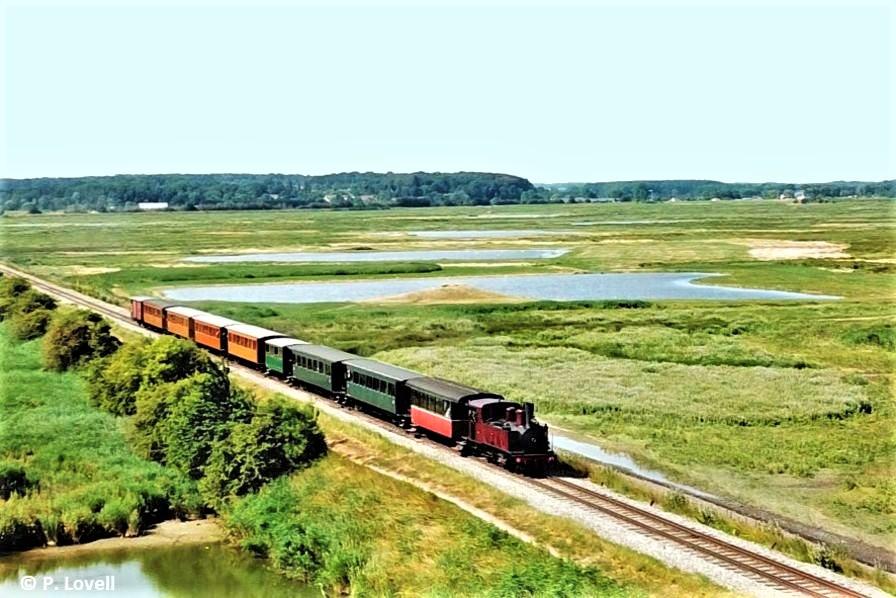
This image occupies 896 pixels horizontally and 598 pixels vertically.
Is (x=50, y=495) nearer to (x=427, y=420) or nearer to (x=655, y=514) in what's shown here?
(x=427, y=420)

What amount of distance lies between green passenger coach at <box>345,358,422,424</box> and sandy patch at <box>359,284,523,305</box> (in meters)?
42.0

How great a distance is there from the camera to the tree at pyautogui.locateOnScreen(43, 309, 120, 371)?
5162 cm

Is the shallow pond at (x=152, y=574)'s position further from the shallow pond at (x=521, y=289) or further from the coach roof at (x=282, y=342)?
the shallow pond at (x=521, y=289)

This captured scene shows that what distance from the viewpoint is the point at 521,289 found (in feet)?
307

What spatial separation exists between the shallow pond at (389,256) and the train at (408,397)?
2671 inches

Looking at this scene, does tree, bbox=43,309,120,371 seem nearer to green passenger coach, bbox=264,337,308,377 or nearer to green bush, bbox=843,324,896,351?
green passenger coach, bbox=264,337,308,377

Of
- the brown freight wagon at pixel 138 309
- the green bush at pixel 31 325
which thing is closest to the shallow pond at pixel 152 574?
the green bush at pixel 31 325

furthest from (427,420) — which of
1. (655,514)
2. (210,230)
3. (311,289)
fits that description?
(210,230)

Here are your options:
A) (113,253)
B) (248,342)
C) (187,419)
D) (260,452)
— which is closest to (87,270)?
(113,253)

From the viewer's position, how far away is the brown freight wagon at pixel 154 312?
2542 inches

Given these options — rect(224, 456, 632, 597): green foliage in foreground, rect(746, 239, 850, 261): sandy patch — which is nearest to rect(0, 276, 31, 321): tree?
rect(224, 456, 632, 597): green foliage in foreground

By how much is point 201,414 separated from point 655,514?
14.3 metres

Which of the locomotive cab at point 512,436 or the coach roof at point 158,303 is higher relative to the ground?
the locomotive cab at point 512,436

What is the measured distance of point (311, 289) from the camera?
95.8 meters
